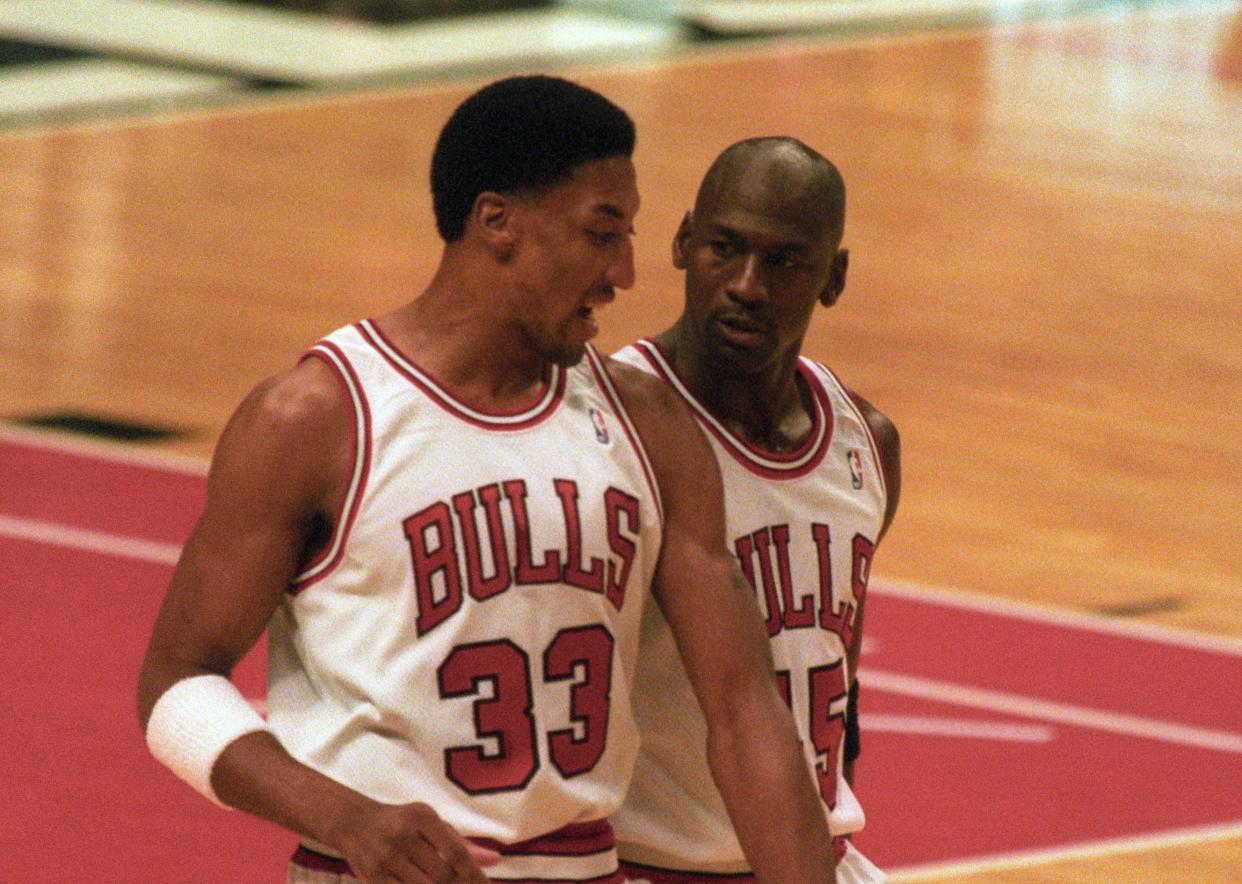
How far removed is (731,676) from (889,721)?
11.3 feet

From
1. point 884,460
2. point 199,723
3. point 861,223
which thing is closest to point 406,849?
point 199,723

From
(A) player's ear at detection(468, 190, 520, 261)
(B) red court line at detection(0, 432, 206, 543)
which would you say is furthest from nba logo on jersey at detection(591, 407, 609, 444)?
(B) red court line at detection(0, 432, 206, 543)

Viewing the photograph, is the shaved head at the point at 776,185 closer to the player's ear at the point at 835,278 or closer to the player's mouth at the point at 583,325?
the player's ear at the point at 835,278

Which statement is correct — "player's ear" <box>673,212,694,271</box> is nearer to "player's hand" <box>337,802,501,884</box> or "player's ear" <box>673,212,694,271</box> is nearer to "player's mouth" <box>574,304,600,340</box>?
"player's mouth" <box>574,304,600,340</box>

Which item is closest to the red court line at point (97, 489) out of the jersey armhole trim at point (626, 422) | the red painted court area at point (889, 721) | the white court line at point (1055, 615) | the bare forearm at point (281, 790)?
the red painted court area at point (889, 721)

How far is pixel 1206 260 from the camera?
1190cm

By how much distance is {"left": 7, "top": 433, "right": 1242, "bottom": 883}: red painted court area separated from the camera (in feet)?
18.6

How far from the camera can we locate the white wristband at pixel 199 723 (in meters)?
2.98

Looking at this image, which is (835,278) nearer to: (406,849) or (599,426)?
(599,426)

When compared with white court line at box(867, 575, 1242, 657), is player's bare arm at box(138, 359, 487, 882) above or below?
above

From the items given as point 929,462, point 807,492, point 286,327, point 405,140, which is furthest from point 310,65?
point 807,492

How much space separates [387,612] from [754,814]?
527mm

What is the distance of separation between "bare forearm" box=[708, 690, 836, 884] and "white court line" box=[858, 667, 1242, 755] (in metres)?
3.57

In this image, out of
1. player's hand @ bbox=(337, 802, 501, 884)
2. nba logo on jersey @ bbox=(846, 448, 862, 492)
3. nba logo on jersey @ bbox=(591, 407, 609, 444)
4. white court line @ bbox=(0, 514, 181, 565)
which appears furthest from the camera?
white court line @ bbox=(0, 514, 181, 565)
